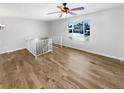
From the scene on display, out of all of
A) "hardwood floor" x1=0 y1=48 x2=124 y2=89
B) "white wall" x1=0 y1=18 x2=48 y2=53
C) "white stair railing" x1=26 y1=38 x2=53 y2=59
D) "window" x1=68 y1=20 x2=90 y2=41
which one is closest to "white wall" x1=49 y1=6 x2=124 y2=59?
"window" x1=68 y1=20 x2=90 y2=41

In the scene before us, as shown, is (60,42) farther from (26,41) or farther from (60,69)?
(60,69)

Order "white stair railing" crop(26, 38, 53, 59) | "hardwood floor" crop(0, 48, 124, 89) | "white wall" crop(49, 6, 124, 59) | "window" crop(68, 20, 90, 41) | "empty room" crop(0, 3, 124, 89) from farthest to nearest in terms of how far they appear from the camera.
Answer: "window" crop(68, 20, 90, 41), "white stair railing" crop(26, 38, 53, 59), "white wall" crop(49, 6, 124, 59), "empty room" crop(0, 3, 124, 89), "hardwood floor" crop(0, 48, 124, 89)

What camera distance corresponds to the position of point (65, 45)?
28.6ft

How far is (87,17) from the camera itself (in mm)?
6387

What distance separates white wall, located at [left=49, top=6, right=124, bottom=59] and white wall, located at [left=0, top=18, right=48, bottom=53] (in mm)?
3448

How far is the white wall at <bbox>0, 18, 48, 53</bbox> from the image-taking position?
6566mm

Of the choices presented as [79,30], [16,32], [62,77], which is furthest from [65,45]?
[62,77]

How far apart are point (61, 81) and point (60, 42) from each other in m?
6.43

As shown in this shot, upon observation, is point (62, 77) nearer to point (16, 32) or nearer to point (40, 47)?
point (40, 47)

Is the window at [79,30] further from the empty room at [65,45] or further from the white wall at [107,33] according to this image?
the white wall at [107,33]

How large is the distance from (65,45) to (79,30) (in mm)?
1901

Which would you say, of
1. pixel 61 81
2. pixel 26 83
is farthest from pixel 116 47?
pixel 26 83

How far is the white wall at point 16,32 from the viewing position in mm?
6566

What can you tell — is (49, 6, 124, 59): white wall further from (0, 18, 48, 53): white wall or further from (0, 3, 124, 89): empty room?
(0, 18, 48, 53): white wall
